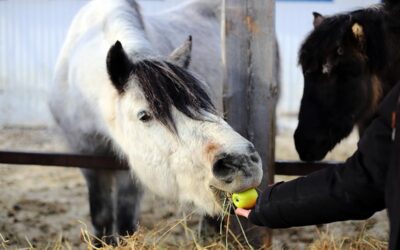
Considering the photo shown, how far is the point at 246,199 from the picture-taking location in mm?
2357

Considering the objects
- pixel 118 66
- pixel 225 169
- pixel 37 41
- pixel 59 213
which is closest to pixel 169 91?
pixel 118 66

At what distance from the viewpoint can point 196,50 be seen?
4883mm

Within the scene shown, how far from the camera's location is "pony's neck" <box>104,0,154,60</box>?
3.18m

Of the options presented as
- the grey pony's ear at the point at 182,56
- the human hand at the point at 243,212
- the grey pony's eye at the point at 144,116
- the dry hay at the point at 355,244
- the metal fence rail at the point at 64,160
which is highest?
the grey pony's ear at the point at 182,56

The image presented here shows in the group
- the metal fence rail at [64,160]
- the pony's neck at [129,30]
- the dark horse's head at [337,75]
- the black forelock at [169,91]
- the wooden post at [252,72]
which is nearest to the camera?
the black forelock at [169,91]

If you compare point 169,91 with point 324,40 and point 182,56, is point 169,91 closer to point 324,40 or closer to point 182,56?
point 182,56

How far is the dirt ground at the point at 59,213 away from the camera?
14.4ft

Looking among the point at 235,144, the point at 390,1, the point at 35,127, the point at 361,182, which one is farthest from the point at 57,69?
the point at 35,127

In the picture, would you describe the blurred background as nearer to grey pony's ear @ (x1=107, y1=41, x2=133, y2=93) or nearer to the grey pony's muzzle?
grey pony's ear @ (x1=107, y1=41, x2=133, y2=93)

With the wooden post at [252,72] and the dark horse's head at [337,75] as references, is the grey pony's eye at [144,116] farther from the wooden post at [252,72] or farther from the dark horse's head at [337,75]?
the dark horse's head at [337,75]

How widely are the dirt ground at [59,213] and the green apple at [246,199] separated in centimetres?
109

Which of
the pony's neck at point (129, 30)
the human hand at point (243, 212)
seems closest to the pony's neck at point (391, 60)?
the pony's neck at point (129, 30)

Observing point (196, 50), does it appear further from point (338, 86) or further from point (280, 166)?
point (280, 166)

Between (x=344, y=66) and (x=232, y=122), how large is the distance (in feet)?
3.43
